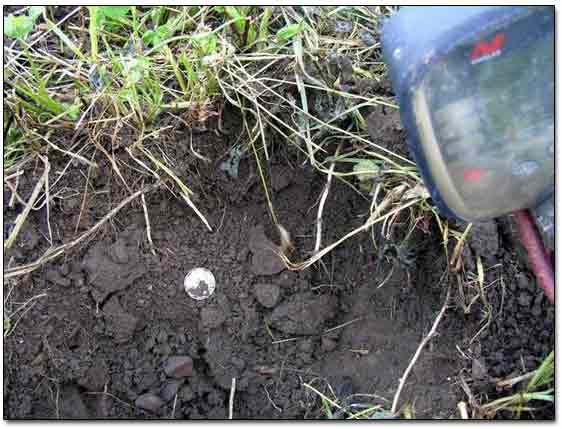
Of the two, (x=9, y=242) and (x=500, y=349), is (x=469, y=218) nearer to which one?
(x=500, y=349)

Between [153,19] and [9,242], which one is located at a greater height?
[153,19]

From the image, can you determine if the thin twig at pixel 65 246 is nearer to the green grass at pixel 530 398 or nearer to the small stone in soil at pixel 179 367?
the small stone in soil at pixel 179 367

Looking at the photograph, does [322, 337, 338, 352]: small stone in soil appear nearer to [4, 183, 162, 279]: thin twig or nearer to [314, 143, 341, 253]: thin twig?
[314, 143, 341, 253]: thin twig

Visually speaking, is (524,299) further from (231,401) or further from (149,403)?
(149,403)

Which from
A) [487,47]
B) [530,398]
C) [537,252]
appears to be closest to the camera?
[487,47]

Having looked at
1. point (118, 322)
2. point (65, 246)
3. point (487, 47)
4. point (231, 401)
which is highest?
point (487, 47)

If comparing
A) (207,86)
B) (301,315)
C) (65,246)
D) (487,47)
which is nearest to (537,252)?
(487,47)

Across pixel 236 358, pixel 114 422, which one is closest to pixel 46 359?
pixel 114 422
